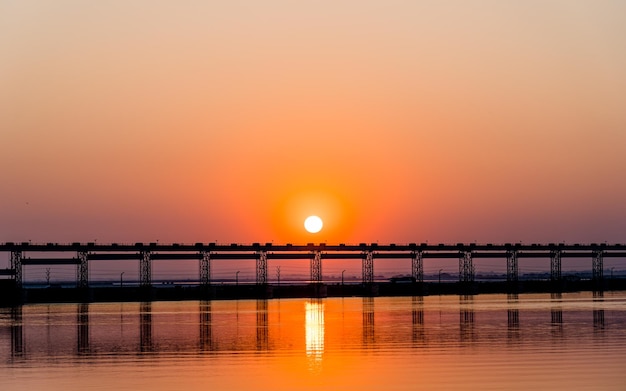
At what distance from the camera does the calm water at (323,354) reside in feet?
128

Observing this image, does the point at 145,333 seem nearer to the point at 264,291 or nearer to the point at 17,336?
the point at 17,336

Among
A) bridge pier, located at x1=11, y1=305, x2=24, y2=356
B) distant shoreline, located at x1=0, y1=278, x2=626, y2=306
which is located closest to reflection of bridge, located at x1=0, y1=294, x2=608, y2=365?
bridge pier, located at x1=11, y1=305, x2=24, y2=356

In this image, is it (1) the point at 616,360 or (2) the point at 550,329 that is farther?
(2) the point at 550,329

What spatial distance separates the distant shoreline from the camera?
139 meters

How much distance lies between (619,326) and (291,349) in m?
24.7

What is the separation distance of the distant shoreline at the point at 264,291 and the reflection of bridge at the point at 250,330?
4332 cm

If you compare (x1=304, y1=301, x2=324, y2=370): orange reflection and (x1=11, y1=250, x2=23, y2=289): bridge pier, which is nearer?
(x1=304, y1=301, x2=324, y2=370): orange reflection

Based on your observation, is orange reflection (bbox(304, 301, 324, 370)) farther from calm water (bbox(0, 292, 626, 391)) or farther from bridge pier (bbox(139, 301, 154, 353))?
bridge pier (bbox(139, 301, 154, 353))

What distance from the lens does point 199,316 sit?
92125 millimetres

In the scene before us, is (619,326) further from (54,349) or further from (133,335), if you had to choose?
(54,349)

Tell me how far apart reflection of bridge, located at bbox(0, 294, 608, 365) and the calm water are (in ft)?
0.30

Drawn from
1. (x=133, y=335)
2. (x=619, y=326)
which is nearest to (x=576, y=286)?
(x=619, y=326)

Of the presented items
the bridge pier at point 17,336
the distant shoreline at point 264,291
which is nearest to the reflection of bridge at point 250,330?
the bridge pier at point 17,336

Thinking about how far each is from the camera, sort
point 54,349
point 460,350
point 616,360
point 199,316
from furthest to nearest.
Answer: point 199,316
point 54,349
point 460,350
point 616,360
